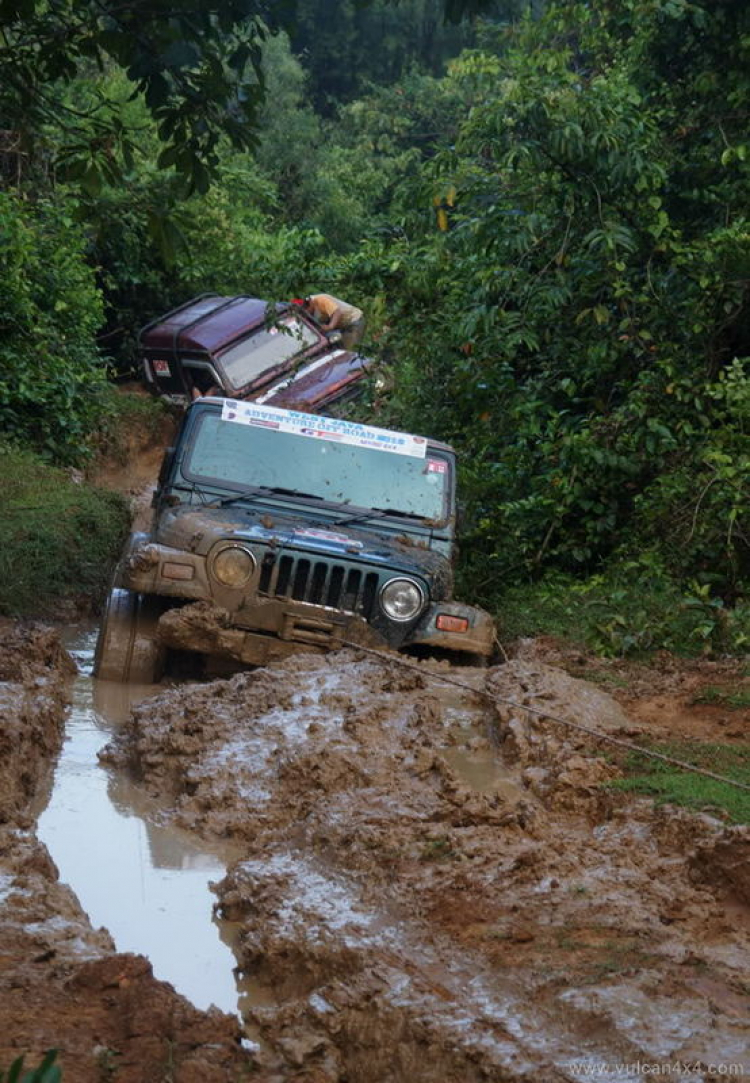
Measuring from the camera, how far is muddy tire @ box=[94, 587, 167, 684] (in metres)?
7.00

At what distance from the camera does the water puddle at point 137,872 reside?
3832 mm

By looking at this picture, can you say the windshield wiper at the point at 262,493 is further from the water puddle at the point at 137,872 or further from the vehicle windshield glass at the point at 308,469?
the water puddle at the point at 137,872

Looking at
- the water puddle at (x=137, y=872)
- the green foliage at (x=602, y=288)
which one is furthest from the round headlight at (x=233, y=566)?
the green foliage at (x=602, y=288)

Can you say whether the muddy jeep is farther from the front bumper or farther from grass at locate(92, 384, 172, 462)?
grass at locate(92, 384, 172, 462)

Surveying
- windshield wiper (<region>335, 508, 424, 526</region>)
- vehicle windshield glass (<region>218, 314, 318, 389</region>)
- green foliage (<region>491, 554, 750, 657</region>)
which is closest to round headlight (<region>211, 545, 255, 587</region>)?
windshield wiper (<region>335, 508, 424, 526</region>)

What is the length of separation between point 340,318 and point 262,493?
7493 mm

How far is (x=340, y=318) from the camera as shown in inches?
585

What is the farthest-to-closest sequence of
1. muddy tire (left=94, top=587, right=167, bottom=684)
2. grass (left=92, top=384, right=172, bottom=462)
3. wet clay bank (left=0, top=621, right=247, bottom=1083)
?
grass (left=92, top=384, right=172, bottom=462) < muddy tire (left=94, top=587, right=167, bottom=684) < wet clay bank (left=0, top=621, right=247, bottom=1083)

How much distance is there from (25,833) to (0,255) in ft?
24.7

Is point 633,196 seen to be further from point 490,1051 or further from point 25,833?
point 490,1051

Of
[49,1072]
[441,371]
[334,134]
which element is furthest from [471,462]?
[334,134]

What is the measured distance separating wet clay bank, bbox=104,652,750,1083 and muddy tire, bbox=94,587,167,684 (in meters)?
0.62

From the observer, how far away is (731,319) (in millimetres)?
9445

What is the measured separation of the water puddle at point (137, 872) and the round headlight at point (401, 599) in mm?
1580
